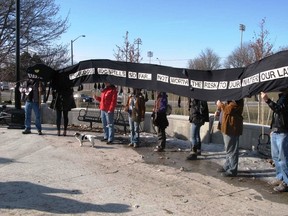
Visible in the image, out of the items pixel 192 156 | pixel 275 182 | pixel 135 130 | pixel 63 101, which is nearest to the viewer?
pixel 275 182

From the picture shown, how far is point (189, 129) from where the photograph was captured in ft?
37.6

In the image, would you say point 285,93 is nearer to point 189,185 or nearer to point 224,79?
point 224,79

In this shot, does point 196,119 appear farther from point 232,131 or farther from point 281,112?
point 281,112

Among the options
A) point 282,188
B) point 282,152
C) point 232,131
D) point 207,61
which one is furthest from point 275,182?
point 207,61

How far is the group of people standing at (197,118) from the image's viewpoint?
22.2ft

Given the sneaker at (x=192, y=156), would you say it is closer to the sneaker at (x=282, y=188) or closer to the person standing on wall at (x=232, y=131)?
the person standing on wall at (x=232, y=131)

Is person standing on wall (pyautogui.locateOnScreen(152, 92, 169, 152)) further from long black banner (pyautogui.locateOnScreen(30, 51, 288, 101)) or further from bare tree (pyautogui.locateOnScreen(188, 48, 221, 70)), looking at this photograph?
bare tree (pyautogui.locateOnScreen(188, 48, 221, 70))

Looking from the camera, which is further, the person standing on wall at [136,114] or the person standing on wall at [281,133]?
the person standing on wall at [136,114]

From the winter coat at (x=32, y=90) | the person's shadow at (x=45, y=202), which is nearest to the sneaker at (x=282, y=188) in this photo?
the person's shadow at (x=45, y=202)

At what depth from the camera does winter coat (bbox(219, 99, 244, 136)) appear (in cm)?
765

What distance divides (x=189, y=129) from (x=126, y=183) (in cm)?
481

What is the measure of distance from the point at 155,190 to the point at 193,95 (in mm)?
3113

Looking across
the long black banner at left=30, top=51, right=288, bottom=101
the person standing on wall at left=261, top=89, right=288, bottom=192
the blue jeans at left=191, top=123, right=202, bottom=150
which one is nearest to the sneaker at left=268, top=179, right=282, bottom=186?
the person standing on wall at left=261, top=89, right=288, bottom=192

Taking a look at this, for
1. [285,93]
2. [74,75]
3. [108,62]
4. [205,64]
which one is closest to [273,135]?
[285,93]
